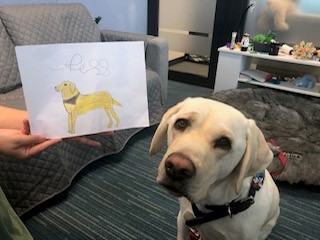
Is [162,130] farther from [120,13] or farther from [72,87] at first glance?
[120,13]

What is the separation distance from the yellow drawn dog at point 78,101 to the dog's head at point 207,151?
0.25 m

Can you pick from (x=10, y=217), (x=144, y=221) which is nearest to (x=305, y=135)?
(x=144, y=221)

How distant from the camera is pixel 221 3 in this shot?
10.1ft

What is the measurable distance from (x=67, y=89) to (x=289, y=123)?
6.05 ft

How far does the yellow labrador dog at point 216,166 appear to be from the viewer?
2.39 ft

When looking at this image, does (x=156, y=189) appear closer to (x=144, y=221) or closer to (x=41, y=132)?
(x=144, y=221)

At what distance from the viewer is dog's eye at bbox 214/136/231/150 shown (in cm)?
77

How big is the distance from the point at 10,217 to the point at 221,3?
9.77 feet

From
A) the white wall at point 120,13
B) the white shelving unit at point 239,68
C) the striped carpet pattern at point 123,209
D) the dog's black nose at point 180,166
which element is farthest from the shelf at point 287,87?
the dog's black nose at point 180,166

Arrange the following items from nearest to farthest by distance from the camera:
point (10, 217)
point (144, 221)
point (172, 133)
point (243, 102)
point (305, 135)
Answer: point (10, 217) → point (172, 133) → point (144, 221) → point (305, 135) → point (243, 102)

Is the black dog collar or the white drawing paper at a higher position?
the white drawing paper

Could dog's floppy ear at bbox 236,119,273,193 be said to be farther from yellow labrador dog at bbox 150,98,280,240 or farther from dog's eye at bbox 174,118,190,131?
dog's eye at bbox 174,118,190,131

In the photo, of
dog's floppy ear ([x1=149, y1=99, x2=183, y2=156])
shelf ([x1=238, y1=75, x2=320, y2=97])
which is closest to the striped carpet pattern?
dog's floppy ear ([x1=149, y1=99, x2=183, y2=156])

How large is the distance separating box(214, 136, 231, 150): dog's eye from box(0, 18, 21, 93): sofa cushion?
1.52 m
